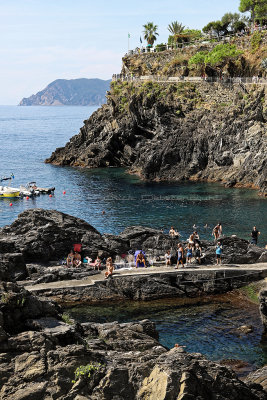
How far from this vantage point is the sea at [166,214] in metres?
27.2

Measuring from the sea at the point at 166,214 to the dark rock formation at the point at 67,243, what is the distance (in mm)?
5262

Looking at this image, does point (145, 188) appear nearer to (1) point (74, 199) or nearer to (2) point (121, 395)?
(1) point (74, 199)

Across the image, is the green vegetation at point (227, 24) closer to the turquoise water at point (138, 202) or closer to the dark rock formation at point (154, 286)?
the turquoise water at point (138, 202)

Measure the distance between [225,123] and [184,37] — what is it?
42.8 m

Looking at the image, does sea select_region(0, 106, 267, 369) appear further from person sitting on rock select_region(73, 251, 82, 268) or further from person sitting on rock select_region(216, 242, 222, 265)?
person sitting on rock select_region(73, 251, 82, 268)

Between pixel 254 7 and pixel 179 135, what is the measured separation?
37.2 metres

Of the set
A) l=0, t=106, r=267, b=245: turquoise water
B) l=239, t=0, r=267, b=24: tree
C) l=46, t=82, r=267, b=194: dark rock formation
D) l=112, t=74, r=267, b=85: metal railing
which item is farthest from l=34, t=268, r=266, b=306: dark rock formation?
l=239, t=0, r=267, b=24: tree

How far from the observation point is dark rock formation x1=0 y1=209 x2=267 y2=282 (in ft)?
115

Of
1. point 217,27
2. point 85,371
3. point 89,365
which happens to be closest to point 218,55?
point 217,27

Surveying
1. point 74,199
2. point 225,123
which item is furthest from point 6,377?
point 225,123

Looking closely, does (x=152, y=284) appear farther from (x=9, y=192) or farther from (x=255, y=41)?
(x=255, y=41)

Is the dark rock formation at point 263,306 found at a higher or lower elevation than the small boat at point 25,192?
higher

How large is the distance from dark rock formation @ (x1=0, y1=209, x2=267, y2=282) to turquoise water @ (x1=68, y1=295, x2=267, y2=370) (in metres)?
4.01

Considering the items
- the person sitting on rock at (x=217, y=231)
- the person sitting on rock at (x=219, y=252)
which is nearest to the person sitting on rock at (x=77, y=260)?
the person sitting on rock at (x=219, y=252)
